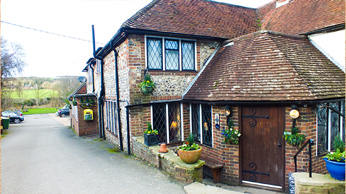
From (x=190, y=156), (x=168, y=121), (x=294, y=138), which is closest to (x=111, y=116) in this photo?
(x=168, y=121)

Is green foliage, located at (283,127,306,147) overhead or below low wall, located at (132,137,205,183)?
overhead

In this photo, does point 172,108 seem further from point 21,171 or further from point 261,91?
point 21,171

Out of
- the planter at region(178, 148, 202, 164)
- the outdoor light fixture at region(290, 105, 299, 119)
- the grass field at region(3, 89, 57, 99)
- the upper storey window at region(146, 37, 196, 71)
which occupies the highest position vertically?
the upper storey window at region(146, 37, 196, 71)

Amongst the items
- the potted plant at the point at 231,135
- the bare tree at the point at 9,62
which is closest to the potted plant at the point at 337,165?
the potted plant at the point at 231,135

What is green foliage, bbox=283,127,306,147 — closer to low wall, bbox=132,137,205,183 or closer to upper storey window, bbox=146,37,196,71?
low wall, bbox=132,137,205,183

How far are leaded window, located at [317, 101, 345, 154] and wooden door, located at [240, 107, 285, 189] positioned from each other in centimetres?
124

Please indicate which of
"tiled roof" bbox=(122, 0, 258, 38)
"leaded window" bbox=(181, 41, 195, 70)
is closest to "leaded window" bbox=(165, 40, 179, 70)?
"leaded window" bbox=(181, 41, 195, 70)

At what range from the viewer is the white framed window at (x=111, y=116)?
400 inches

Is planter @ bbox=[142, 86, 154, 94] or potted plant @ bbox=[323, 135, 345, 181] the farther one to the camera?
planter @ bbox=[142, 86, 154, 94]

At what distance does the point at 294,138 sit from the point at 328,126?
175 cm

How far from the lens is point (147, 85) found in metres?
7.45

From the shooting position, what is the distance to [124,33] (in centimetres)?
742

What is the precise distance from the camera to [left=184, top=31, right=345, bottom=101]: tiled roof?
5984 millimetres

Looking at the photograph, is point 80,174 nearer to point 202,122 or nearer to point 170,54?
point 202,122
